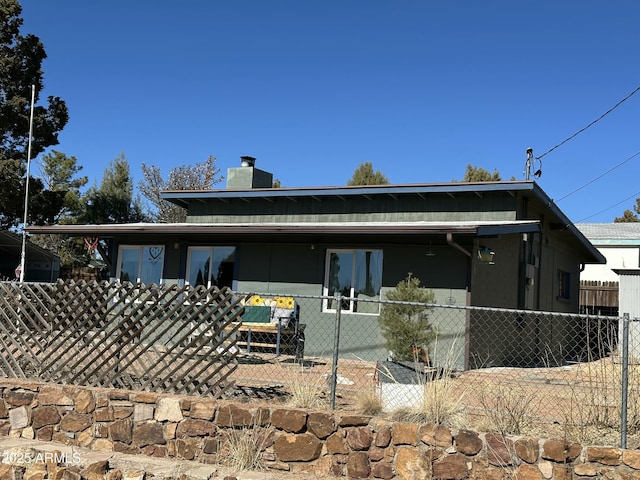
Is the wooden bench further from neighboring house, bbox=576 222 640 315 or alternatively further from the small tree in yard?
neighboring house, bbox=576 222 640 315

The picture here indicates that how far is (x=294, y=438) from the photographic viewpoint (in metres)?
5.61

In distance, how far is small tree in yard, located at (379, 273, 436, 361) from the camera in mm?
9266

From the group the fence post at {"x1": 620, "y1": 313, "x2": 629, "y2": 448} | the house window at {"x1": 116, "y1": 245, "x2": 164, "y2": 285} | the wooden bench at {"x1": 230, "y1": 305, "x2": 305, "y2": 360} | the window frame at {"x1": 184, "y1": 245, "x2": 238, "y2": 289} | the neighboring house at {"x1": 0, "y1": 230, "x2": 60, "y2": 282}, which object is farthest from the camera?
the neighboring house at {"x1": 0, "y1": 230, "x2": 60, "y2": 282}

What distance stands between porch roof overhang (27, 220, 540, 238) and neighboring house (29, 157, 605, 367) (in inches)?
0.8

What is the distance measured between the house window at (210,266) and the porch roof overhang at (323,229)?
0.84 meters

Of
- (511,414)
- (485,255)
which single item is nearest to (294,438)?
(511,414)

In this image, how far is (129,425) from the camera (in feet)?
19.7

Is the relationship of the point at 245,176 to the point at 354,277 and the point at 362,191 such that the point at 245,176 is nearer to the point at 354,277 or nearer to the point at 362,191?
the point at 362,191

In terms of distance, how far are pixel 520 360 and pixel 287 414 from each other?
931cm

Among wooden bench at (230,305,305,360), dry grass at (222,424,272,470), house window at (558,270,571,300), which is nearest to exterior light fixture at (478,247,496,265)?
wooden bench at (230,305,305,360)

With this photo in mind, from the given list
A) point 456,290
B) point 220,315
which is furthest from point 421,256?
point 220,315

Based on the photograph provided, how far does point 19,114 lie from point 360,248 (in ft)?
57.8

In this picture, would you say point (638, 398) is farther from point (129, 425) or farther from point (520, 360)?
point (520, 360)

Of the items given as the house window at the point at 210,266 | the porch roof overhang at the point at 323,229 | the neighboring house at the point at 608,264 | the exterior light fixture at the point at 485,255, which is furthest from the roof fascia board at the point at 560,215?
the house window at the point at 210,266
